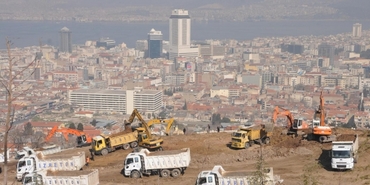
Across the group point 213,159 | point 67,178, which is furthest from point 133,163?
point 213,159

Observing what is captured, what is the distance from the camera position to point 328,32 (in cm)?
13350

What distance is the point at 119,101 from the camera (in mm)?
50531

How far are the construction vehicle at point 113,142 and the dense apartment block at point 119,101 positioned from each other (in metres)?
36.7

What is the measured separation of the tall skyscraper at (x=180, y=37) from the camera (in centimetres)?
9394

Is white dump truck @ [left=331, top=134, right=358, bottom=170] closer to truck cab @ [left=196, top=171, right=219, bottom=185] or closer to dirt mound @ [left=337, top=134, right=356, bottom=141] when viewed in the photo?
dirt mound @ [left=337, top=134, right=356, bottom=141]

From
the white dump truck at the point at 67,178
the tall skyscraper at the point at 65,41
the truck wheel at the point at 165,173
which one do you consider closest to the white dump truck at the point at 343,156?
the truck wheel at the point at 165,173

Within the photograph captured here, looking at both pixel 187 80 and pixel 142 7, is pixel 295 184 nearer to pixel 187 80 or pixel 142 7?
pixel 187 80

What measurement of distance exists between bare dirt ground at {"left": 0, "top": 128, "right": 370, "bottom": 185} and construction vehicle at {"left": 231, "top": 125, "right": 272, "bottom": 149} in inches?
5.1

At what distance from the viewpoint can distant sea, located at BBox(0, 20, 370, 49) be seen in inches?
4938

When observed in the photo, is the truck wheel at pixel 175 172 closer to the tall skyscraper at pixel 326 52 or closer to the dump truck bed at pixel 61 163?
the dump truck bed at pixel 61 163

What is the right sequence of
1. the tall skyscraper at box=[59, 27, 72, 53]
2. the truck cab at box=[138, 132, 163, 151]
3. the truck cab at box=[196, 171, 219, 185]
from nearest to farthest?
1. the truck cab at box=[196, 171, 219, 185]
2. the truck cab at box=[138, 132, 163, 151]
3. the tall skyscraper at box=[59, 27, 72, 53]

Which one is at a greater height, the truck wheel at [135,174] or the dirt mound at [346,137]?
the dirt mound at [346,137]

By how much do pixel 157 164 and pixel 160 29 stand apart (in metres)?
134

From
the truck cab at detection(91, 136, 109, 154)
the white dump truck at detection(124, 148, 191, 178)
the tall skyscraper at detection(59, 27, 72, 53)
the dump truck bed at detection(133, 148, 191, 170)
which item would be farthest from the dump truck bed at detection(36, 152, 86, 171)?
the tall skyscraper at detection(59, 27, 72, 53)
